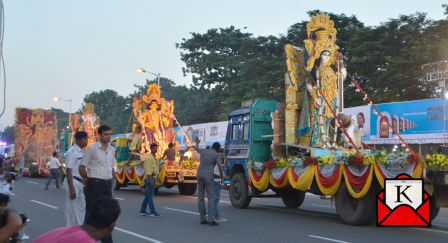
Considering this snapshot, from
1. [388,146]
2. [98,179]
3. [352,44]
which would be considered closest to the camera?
[98,179]

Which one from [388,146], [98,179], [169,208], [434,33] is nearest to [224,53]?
[434,33]

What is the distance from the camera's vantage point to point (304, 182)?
13.3 metres

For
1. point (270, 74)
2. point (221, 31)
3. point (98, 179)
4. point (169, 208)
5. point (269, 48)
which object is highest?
point (221, 31)

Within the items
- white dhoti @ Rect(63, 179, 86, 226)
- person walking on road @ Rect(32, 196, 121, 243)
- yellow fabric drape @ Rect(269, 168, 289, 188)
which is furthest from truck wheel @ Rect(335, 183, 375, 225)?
person walking on road @ Rect(32, 196, 121, 243)

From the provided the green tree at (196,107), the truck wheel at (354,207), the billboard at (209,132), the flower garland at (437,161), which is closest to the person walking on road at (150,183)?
the truck wheel at (354,207)

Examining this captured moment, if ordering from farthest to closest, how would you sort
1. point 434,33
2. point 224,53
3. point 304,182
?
1. point 224,53
2. point 434,33
3. point 304,182

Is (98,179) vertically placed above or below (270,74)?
below

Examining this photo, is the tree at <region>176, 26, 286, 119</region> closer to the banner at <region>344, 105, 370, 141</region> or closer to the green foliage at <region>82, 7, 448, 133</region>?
the green foliage at <region>82, 7, 448, 133</region>

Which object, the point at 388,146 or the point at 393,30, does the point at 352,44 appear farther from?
the point at 388,146

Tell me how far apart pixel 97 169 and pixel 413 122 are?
750 inches

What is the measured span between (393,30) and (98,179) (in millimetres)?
29787

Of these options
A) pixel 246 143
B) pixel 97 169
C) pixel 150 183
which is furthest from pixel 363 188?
pixel 97 169

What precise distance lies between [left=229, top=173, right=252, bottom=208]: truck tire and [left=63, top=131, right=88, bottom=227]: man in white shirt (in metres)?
7.97

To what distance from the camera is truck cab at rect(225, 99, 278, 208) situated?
15.7 m
